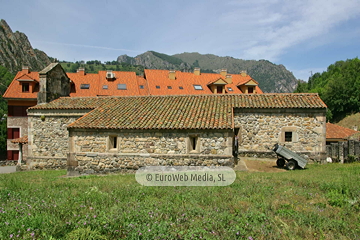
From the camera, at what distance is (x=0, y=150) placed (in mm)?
47281

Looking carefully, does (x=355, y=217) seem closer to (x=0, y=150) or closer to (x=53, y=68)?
(x=53, y=68)

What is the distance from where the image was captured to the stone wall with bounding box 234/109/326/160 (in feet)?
56.0

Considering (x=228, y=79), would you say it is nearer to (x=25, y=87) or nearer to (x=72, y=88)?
(x=72, y=88)

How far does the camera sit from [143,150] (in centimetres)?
1416

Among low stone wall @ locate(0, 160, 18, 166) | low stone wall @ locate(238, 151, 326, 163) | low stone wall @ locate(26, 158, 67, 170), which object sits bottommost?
low stone wall @ locate(0, 160, 18, 166)

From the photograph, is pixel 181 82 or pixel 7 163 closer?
pixel 7 163

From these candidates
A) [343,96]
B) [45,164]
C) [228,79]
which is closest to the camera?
[45,164]

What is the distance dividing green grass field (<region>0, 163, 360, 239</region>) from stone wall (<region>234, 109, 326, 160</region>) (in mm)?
8967

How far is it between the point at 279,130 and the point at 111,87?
24088 millimetres

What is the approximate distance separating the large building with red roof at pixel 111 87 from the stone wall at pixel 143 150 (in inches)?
665

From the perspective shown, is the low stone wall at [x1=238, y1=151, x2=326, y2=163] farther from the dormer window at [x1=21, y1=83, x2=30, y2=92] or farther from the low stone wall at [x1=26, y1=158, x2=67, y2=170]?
the dormer window at [x1=21, y1=83, x2=30, y2=92]

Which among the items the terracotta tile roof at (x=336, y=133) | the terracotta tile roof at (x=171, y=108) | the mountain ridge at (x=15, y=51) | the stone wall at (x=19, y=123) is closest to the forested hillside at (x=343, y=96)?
the terracotta tile roof at (x=336, y=133)

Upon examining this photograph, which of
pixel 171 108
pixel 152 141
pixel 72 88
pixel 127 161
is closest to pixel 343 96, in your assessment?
pixel 72 88

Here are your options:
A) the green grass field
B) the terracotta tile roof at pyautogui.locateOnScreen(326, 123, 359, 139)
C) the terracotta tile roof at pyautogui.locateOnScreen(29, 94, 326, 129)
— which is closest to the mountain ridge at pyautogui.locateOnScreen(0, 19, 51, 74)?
the terracotta tile roof at pyautogui.locateOnScreen(29, 94, 326, 129)
